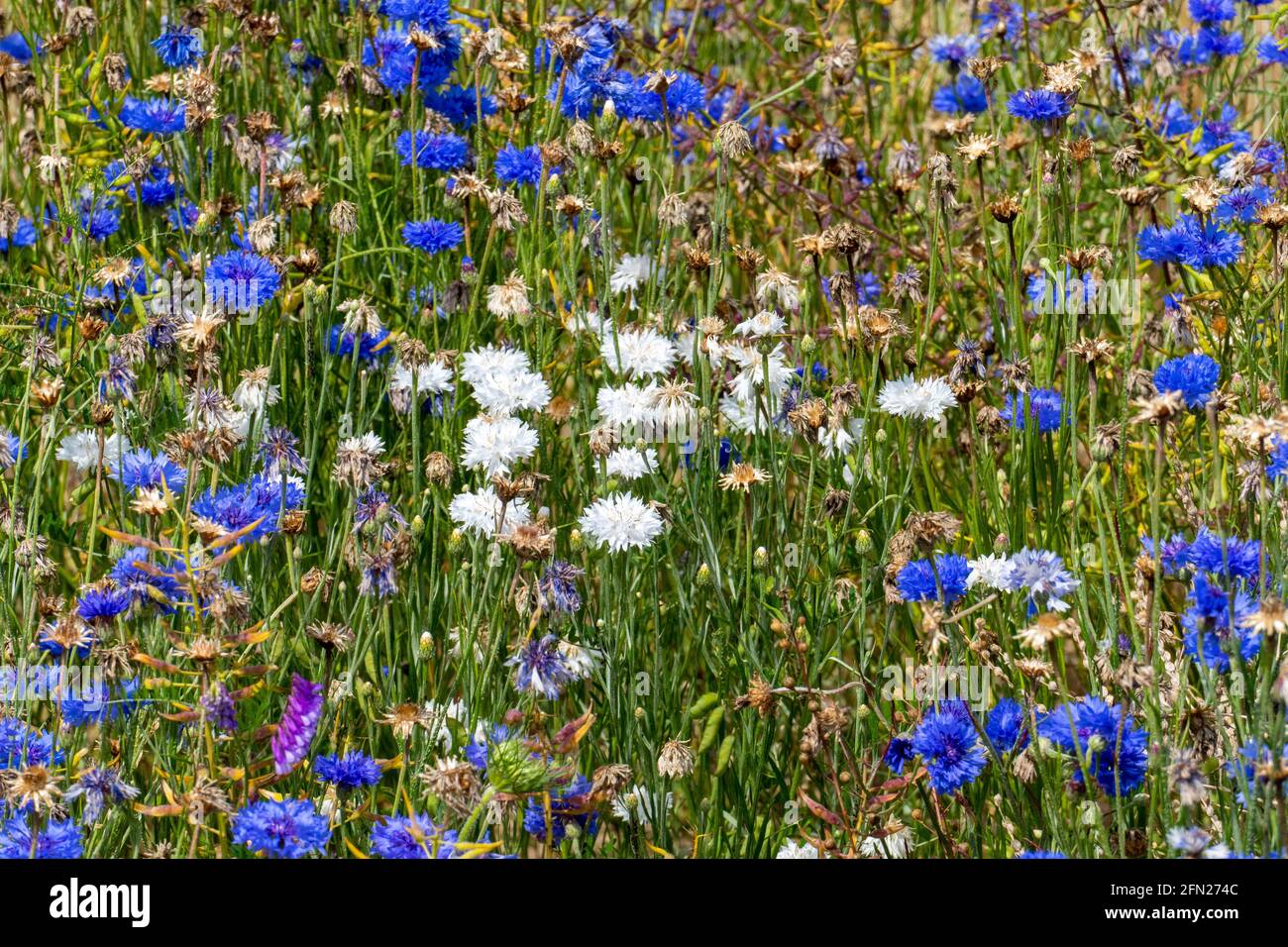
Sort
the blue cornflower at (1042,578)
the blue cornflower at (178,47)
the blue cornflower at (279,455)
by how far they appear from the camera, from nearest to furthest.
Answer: the blue cornflower at (1042,578), the blue cornflower at (279,455), the blue cornflower at (178,47)

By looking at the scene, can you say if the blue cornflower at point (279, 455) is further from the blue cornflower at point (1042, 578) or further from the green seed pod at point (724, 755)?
the blue cornflower at point (1042, 578)

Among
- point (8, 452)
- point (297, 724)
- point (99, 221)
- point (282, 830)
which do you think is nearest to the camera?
point (282, 830)

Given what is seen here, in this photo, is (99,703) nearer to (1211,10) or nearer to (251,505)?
(251,505)

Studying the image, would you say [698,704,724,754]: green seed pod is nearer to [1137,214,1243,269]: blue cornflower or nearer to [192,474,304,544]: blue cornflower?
[192,474,304,544]: blue cornflower

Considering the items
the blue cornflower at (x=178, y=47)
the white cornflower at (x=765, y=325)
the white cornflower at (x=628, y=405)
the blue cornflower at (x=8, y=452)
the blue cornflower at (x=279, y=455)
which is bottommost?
the blue cornflower at (x=279, y=455)

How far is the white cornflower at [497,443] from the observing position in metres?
2.10

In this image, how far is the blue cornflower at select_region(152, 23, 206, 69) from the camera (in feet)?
9.62

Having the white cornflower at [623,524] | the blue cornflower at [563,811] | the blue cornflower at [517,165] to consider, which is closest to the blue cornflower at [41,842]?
the blue cornflower at [563,811]

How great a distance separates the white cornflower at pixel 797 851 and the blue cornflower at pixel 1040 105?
3.98ft

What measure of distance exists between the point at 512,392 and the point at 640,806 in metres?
0.60

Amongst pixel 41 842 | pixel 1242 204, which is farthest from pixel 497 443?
pixel 1242 204

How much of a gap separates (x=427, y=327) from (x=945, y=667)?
115cm

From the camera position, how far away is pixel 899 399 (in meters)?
2.29

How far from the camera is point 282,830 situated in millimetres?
1533
